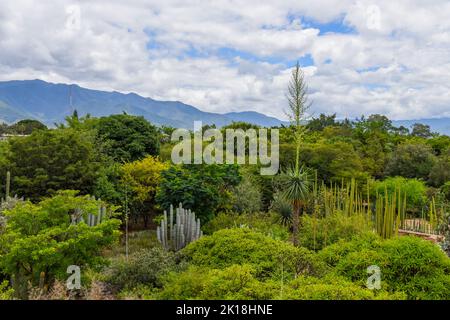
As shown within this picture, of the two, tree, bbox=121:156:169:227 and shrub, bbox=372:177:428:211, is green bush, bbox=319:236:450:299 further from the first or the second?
shrub, bbox=372:177:428:211

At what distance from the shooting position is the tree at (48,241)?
7.51 meters

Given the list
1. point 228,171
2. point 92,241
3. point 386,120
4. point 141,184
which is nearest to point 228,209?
point 228,171

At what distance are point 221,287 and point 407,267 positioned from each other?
2.81m

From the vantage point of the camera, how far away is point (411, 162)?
25.7m

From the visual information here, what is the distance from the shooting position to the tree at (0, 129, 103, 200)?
46.0 ft

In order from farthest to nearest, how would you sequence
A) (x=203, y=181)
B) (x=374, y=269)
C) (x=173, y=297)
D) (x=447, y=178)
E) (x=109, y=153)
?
(x=447, y=178)
(x=109, y=153)
(x=203, y=181)
(x=374, y=269)
(x=173, y=297)

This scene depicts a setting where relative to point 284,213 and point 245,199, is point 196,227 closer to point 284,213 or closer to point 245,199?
point 284,213

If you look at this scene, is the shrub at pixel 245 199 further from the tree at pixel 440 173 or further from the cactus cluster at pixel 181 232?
the tree at pixel 440 173

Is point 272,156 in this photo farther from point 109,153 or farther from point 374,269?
point 374,269

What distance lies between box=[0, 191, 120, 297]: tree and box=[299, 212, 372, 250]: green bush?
5.27 metres

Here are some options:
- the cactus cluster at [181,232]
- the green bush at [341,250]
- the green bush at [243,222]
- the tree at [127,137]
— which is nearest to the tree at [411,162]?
the green bush at [243,222]

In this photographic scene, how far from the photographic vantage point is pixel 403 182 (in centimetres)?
2111

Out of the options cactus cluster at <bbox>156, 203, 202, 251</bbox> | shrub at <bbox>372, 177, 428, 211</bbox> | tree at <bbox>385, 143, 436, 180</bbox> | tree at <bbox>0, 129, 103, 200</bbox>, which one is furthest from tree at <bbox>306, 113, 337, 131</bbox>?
cactus cluster at <bbox>156, 203, 202, 251</bbox>
